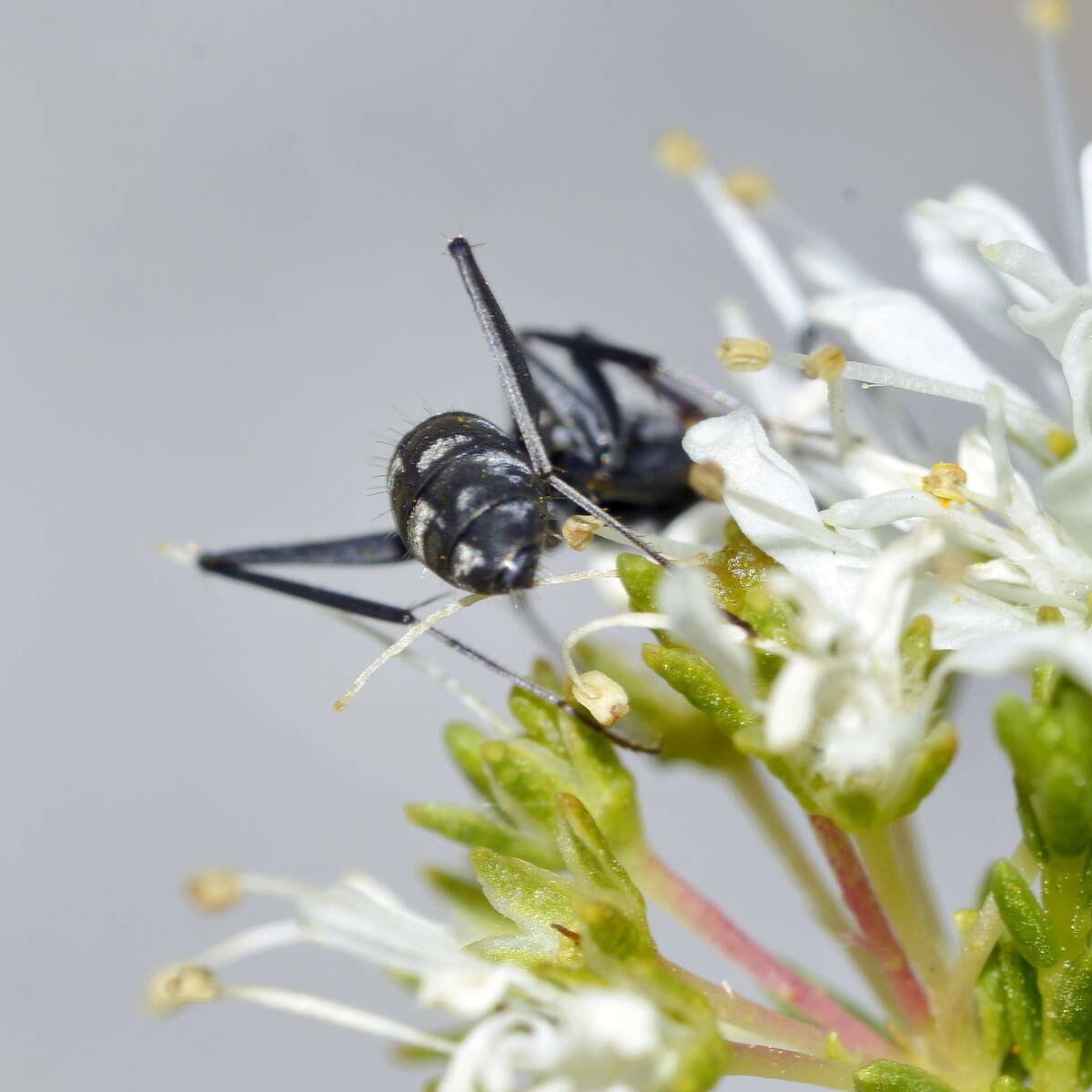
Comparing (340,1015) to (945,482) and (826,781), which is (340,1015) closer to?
(826,781)

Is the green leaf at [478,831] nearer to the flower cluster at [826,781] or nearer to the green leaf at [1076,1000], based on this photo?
the flower cluster at [826,781]

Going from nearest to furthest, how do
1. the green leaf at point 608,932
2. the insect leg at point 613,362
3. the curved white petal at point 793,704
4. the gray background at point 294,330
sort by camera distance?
1. the curved white petal at point 793,704
2. the green leaf at point 608,932
3. the insect leg at point 613,362
4. the gray background at point 294,330

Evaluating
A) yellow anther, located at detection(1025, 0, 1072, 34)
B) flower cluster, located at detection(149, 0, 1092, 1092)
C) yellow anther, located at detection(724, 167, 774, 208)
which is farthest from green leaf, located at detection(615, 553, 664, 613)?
yellow anther, located at detection(1025, 0, 1072, 34)

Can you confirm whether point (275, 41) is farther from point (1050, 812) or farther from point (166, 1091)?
point (1050, 812)

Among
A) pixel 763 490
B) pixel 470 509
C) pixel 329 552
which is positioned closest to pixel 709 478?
pixel 763 490

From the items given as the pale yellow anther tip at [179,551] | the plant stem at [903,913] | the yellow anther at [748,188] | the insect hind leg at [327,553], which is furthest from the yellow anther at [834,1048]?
the yellow anther at [748,188]

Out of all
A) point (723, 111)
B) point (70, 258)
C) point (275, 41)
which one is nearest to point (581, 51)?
point (723, 111)
